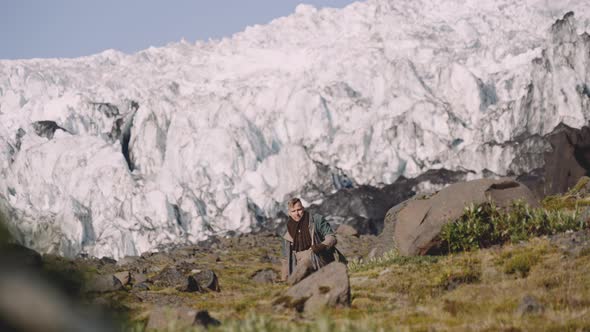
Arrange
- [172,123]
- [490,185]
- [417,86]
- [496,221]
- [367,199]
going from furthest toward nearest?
[417,86]
[172,123]
[367,199]
[490,185]
[496,221]

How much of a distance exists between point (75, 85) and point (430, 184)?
8938 cm

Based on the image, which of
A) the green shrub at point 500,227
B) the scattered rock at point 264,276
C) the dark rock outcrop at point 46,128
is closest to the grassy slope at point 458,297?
the green shrub at point 500,227

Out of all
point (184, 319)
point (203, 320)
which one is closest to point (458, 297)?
point (203, 320)

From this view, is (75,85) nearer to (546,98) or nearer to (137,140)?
(137,140)

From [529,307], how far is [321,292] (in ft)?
11.2

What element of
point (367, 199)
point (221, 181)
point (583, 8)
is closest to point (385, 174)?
point (367, 199)

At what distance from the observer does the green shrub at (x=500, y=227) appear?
59.3 ft

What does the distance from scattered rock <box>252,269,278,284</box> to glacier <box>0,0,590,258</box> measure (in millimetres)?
73069

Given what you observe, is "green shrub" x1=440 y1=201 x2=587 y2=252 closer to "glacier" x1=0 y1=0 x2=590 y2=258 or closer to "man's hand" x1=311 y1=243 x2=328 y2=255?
"man's hand" x1=311 y1=243 x2=328 y2=255

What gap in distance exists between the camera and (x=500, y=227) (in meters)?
18.8

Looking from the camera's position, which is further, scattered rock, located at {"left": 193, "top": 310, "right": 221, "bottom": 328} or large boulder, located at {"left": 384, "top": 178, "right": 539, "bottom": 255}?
large boulder, located at {"left": 384, "top": 178, "right": 539, "bottom": 255}

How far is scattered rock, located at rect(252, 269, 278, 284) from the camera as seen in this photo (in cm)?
3696

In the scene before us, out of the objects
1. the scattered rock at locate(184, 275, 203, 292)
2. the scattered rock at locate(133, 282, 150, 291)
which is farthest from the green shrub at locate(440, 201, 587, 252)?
the scattered rock at locate(133, 282, 150, 291)

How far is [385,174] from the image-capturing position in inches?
5128
